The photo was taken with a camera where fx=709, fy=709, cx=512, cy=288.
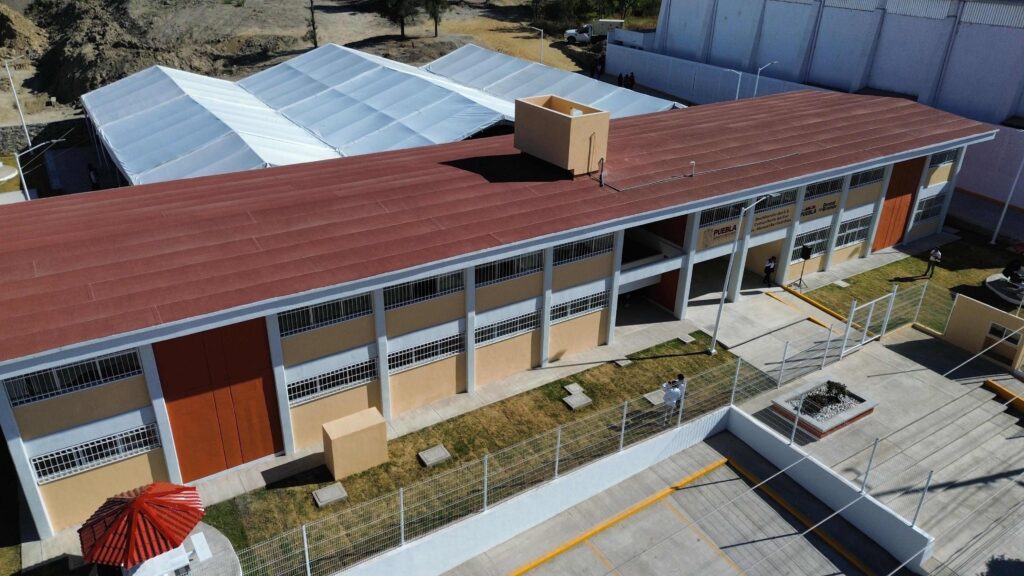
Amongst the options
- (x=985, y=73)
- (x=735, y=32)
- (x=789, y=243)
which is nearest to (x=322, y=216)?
(x=789, y=243)

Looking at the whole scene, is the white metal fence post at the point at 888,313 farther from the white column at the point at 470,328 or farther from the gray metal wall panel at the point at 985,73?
the gray metal wall panel at the point at 985,73

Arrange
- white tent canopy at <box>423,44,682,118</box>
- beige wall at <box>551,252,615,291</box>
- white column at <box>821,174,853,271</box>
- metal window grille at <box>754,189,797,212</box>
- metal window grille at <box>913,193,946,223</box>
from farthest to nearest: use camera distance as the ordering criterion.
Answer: white tent canopy at <box>423,44,682,118</box> < metal window grille at <box>913,193,946,223</box> < white column at <box>821,174,853,271</box> < metal window grille at <box>754,189,797,212</box> < beige wall at <box>551,252,615,291</box>

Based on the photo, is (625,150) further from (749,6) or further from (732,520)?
(749,6)

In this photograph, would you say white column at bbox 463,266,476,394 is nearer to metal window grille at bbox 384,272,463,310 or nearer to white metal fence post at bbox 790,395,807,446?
metal window grille at bbox 384,272,463,310

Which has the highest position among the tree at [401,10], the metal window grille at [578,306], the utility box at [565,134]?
the utility box at [565,134]

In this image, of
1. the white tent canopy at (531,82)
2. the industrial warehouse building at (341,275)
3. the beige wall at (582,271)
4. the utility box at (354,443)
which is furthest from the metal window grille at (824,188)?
the utility box at (354,443)

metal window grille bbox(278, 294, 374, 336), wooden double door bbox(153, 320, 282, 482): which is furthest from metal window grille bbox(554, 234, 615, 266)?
wooden double door bbox(153, 320, 282, 482)
